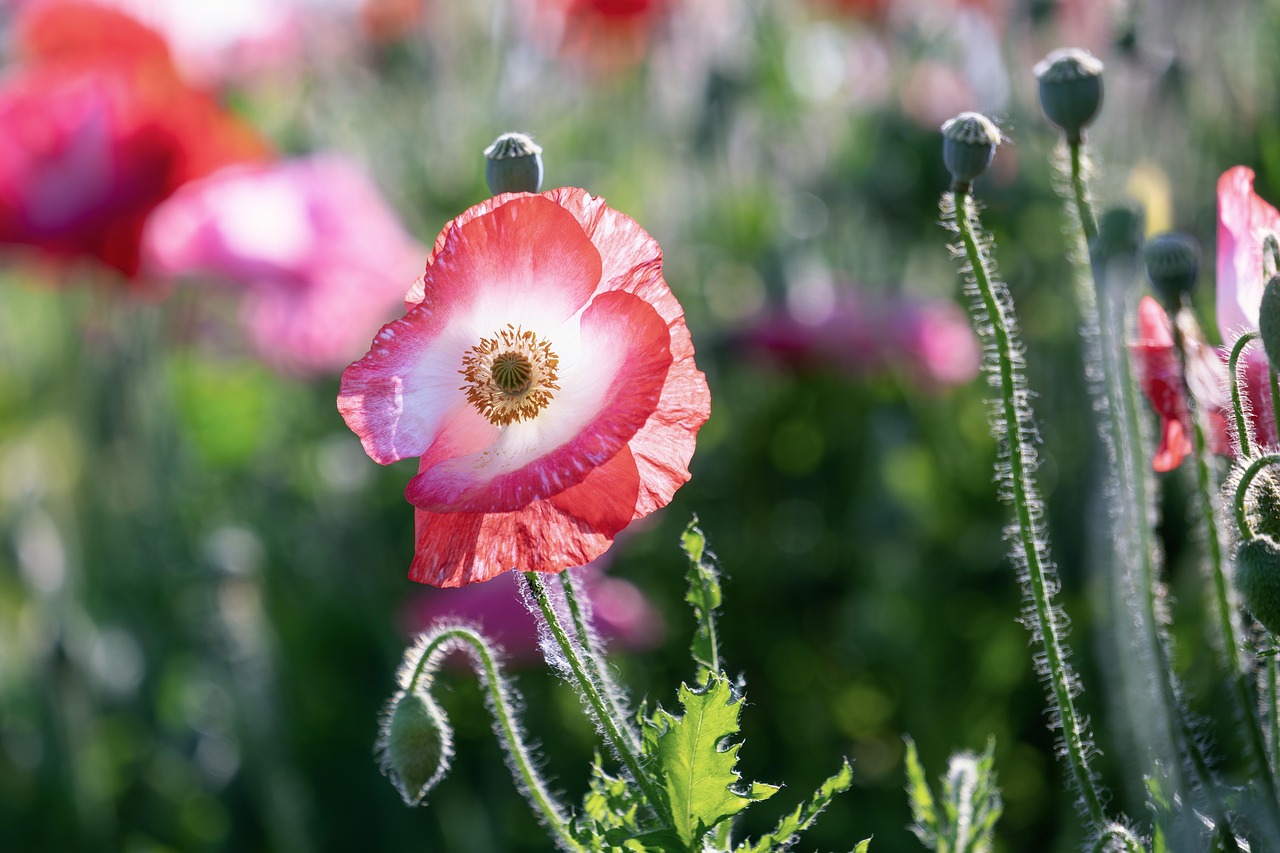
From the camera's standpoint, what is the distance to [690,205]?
→ 3.00m

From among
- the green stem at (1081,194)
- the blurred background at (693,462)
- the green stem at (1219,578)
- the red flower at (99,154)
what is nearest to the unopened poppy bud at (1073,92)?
the green stem at (1081,194)

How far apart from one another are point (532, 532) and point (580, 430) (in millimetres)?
55

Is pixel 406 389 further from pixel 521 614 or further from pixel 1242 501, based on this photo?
pixel 521 614

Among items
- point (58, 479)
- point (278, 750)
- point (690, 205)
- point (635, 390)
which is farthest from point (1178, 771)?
point (690, 205)

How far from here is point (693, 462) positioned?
8.20 feet

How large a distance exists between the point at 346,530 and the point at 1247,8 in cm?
184

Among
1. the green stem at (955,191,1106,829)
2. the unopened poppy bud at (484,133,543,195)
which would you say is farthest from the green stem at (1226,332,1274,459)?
the unopened poppy bud at (484,133,543,195)

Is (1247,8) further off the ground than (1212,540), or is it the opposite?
(1247,8)

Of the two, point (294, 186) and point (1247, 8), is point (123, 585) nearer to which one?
point (294, 186)

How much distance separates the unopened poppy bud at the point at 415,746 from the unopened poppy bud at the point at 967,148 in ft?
1.27

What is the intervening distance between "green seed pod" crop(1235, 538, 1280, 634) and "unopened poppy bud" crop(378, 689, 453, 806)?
0.40 m

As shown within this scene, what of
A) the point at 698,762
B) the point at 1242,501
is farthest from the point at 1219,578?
the point at 698,762

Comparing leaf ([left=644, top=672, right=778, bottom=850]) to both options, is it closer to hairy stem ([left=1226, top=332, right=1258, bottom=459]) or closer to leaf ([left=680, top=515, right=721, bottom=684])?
leaf ([left=680, top=515, right=721, bottom=684])

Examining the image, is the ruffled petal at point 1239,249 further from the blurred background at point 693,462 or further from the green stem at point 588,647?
the blurred background at point 693,462
